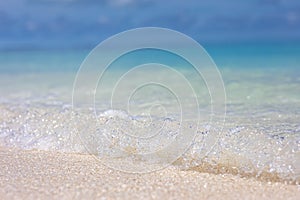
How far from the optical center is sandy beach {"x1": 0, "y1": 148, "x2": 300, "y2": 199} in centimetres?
281

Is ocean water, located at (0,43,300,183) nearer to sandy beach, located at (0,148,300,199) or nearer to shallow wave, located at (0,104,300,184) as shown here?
shallow wave, located at (0,104,300,184)

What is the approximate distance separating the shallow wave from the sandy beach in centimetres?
20

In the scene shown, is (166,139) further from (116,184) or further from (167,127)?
(116,184)

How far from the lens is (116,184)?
2988 mm

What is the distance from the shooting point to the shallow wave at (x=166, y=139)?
3377mm

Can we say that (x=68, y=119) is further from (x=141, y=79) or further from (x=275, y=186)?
(x=141, y=79)

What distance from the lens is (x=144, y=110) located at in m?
5.39

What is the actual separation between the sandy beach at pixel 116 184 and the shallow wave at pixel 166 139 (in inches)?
7.8

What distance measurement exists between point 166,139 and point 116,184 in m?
1.05

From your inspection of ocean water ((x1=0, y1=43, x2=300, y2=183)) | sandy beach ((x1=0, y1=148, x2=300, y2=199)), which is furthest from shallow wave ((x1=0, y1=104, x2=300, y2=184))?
sandy beach ((x1=0, y1=148, x2=300, y2=199))

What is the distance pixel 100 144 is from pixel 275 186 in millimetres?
1578

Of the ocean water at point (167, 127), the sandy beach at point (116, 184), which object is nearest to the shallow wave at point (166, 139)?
the ocean water at point (167, 127)

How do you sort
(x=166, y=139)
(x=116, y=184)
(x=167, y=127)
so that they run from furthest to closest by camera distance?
1. (x=167, y=127)
2. (x=166, y=139)
3. (x=116, y=184)

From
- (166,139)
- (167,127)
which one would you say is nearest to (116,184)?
(166,139)
